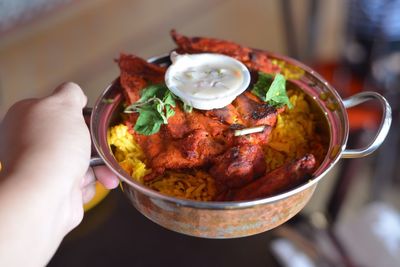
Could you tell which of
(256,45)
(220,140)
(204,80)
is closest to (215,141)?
(220,140)

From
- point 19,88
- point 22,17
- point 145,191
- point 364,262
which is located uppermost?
point 145,191

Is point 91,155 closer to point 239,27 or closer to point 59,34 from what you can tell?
point 59,34

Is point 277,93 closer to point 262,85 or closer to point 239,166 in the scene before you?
point 262,85

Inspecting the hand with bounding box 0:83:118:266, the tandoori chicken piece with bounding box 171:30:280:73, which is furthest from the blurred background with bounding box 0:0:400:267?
the tandoori chicken piece with bounding box 171:30:280:73

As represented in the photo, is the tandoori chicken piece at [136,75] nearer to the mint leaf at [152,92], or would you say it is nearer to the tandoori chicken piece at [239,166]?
the mint leaf at [152,92]

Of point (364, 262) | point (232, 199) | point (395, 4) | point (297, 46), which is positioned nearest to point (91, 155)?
point (232, 199)

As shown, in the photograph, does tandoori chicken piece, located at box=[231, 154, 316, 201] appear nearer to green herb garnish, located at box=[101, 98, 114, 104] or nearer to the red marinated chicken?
the red marinated chicken

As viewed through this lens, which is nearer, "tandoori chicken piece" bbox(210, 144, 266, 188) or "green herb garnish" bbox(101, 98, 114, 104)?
"tandoori chicken piece" bbox(210, 144, 266, 188)

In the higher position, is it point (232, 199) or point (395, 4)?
point (232, 199)
